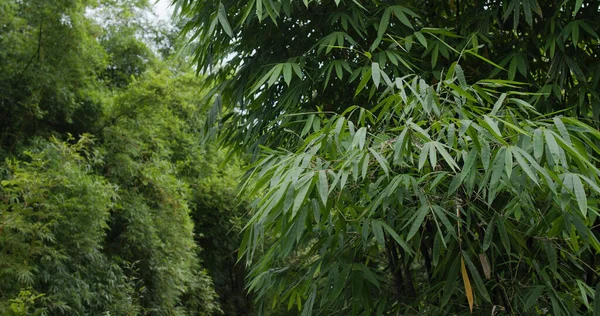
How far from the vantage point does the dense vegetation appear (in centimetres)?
469

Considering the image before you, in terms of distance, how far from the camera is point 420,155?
1.67 meters

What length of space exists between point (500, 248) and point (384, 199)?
0.50 m

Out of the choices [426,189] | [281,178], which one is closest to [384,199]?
[426,189]

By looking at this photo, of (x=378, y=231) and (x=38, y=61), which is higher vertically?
(x=378, y=231)

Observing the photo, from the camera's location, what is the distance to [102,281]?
5.54 m

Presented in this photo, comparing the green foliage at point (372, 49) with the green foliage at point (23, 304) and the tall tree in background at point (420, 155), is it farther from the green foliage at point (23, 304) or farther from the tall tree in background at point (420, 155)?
the green foliage at point (23, 304)

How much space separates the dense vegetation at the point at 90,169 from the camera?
4691 millimetres

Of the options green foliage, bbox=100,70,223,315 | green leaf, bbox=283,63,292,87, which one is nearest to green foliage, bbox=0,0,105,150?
green foliage, bbox=100,70,223,315

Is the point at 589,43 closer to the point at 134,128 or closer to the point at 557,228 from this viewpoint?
the point at 557,228

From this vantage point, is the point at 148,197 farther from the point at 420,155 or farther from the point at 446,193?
the point at 420,155

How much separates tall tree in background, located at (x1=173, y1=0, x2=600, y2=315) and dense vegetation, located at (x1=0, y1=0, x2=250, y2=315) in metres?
2.24

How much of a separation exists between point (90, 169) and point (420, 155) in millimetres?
4432

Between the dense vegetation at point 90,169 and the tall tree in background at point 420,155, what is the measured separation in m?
2.24

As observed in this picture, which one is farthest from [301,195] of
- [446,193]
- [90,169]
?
[90,169]
